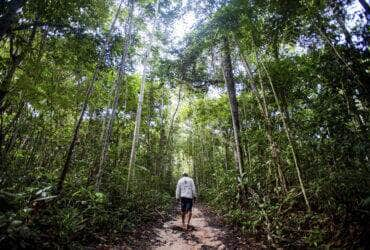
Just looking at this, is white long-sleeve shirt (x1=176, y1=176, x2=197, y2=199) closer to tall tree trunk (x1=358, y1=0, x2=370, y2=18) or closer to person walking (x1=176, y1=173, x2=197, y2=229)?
person walking (x1=176, y1=173, x2=197, y2=229)

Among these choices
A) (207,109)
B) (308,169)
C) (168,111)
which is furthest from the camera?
(168,111)

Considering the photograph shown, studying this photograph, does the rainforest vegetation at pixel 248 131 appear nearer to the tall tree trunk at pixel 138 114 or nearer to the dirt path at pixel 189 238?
the tall tree trunk at pixel 138 114

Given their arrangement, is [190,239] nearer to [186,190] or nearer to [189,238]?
[189,238]

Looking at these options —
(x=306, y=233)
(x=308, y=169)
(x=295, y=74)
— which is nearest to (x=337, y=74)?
(x=295, y=74)

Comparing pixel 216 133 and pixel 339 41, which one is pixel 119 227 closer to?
pixel 339 41

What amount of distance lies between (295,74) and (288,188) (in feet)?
11.6

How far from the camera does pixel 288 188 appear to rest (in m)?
8.00

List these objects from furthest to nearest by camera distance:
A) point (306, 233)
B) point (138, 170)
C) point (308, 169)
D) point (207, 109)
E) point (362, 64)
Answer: point (207, 109) < point (138, 170) < point (308, 169) < point (306, 233) < point (362, 64)

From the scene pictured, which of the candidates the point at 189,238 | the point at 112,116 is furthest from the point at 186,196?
the point at 112,116

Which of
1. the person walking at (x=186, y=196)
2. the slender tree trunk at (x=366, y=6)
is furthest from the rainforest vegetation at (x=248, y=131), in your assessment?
Answer: the person walking at (x=186, y=196)

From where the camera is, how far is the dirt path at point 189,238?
21.3ft

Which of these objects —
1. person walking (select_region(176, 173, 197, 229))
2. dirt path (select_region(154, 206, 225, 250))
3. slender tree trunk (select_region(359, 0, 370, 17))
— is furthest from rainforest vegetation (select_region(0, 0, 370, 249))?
person walking (select_region(176, 173, 197, 229))

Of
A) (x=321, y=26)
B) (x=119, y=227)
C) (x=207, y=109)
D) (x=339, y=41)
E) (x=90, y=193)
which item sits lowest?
(x=119, y=227)

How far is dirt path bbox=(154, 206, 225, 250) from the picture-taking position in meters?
6.50
